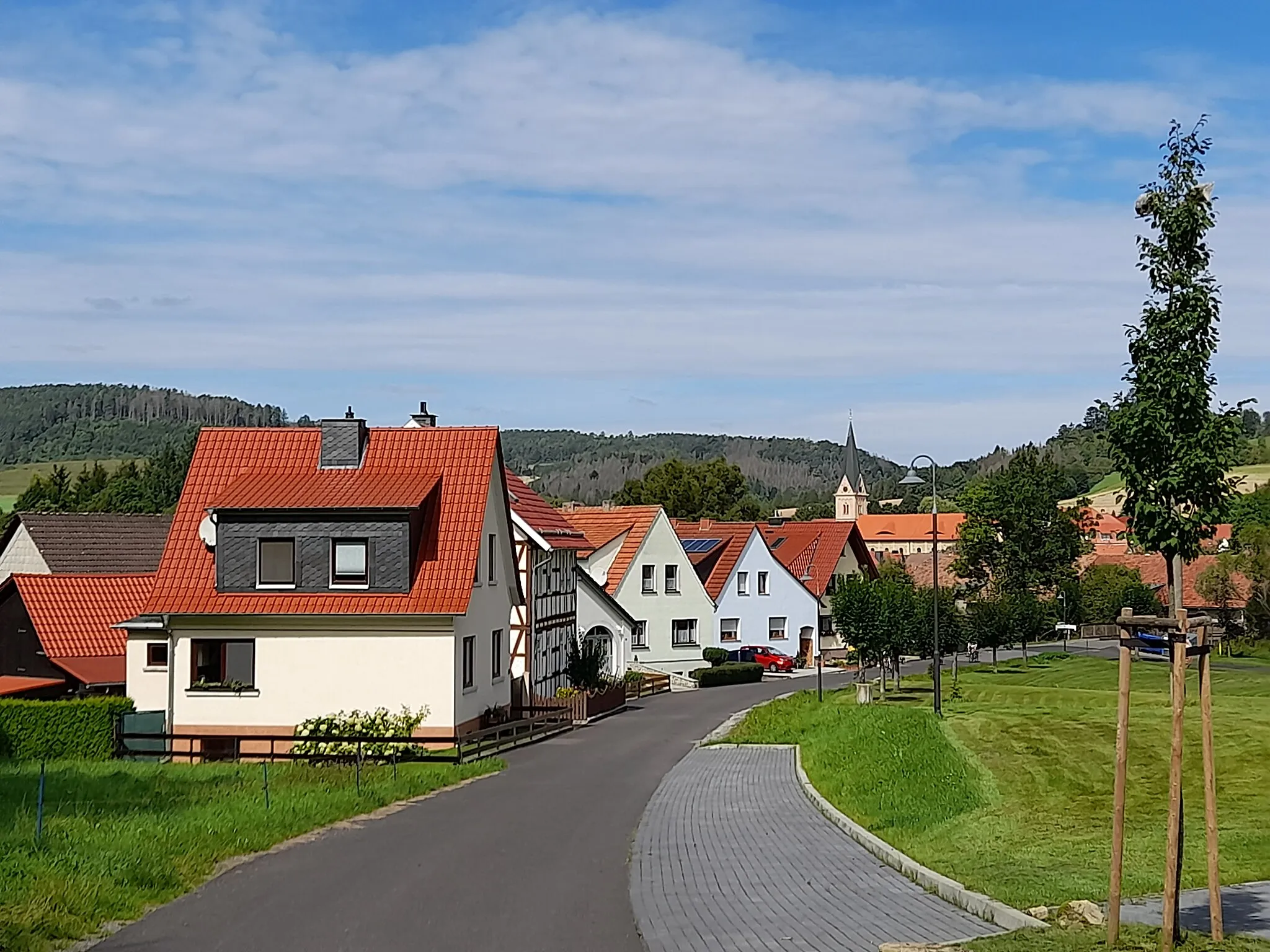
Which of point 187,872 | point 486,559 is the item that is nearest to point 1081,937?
point 187,872

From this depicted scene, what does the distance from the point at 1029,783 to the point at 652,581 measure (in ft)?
129

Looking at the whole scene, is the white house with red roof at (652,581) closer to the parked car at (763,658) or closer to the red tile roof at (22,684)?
the parked car at (763,658)

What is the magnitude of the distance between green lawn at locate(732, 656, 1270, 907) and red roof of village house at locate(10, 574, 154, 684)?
17.8 m

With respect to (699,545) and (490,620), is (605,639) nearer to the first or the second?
(699,545)

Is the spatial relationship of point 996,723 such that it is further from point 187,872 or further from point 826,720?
point 187,872

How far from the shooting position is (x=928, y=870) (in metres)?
14.0

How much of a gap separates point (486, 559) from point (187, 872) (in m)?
18.5

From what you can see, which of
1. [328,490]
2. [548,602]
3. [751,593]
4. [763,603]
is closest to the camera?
[328,490]

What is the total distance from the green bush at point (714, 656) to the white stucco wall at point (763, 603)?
2.04 m

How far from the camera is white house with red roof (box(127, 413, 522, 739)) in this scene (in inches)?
1187

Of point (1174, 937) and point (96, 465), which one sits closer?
point (1174, 937)

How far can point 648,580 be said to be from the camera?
59.7m

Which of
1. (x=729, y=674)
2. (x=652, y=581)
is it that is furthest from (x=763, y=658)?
(x=652, y=581)

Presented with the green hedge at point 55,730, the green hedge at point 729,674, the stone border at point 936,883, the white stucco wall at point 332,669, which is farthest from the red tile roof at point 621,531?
the stone border at point 936,883
